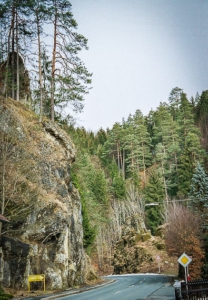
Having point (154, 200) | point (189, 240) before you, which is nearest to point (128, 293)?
point (189, 240)

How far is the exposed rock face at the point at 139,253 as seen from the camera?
54.2 metres

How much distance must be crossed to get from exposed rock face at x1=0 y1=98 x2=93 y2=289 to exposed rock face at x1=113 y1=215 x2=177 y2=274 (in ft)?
93.3

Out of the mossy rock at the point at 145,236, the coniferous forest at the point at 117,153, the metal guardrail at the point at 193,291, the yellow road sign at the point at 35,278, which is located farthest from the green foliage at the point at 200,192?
the metal guardrail at the point at 193,291

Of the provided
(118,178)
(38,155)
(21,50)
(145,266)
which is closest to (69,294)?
(38,155)

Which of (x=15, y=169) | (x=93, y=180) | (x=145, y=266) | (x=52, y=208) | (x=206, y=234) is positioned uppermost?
(x=93, y=180)

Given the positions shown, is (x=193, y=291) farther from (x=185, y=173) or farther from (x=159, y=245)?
(x=185, y=173)

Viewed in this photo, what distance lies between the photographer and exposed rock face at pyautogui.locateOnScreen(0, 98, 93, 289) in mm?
22359

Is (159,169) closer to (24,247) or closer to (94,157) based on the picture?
(94,157)

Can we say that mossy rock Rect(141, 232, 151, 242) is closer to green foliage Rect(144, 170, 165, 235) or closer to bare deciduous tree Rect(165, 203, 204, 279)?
green foliage Rect(144, 170, 165, 235)

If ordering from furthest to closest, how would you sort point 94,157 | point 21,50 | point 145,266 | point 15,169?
point 94,157, point 145,266, point 21,50, point 15,169

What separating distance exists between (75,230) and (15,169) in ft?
27.2

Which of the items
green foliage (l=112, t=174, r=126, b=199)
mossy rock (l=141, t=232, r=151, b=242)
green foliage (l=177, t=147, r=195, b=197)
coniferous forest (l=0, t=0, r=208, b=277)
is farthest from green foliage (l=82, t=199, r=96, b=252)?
green foliage (l=112, t=174, r=126, b=199)

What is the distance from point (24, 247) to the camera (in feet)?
73.7

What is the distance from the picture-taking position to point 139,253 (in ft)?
185
